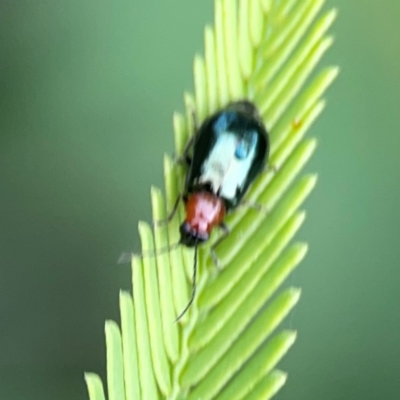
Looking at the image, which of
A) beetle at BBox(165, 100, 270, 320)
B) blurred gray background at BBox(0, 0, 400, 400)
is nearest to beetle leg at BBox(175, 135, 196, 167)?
beetle at BBox(165, 100, 270, 320)

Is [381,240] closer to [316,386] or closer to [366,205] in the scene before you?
[366,205]

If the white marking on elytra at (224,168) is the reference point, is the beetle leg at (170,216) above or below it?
below

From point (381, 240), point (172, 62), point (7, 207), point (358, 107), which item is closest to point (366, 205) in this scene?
point (381, 240)

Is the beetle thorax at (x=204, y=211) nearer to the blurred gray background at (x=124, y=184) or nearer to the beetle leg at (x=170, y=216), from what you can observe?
the beetle leg at (x=170, y=216)

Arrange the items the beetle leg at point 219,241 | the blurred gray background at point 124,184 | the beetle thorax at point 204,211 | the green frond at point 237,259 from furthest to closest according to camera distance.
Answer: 1. the blurred gray background at point 124,184
2. the beetle thorax at point 204,211
3. the beetle leg at point 219,241
4. the green frond at point 237,259

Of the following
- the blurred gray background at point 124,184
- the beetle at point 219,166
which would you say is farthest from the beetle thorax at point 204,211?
the blurred gray background at point 124,184
